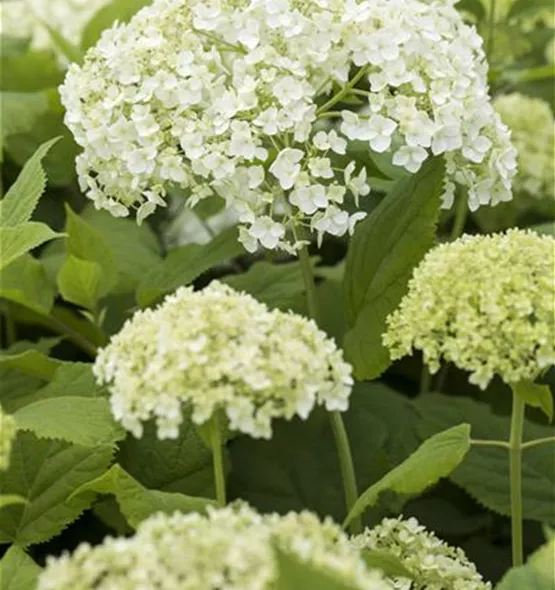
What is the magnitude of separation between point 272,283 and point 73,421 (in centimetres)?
39

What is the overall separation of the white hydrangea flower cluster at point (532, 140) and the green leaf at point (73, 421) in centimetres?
97

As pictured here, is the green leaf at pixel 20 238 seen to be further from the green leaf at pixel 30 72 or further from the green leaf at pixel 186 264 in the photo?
the green leaf at pixel 30 72

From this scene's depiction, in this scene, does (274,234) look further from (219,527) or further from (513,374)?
(219,527)

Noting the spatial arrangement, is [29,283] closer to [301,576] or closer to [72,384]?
[72,384]

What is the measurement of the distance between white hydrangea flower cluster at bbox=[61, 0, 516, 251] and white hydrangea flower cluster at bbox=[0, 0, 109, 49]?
0.99 metres

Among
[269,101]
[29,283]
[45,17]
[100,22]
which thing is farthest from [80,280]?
[45,17]

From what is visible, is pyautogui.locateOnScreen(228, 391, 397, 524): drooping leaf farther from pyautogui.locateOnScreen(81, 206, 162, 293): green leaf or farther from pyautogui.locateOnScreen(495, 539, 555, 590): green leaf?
pyautogui.locateOnScreen(495, 539, 555, 590): green leaf

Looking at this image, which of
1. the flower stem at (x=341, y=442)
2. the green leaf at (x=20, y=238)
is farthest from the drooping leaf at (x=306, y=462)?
the green leaf at (x=20, y=238)

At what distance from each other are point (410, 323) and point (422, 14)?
0.37 meters

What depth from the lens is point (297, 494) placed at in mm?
1625

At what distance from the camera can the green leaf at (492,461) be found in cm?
146

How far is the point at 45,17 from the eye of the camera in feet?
7.54

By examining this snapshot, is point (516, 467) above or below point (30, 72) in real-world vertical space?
below

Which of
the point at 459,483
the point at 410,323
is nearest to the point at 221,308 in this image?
the point at 410,323
